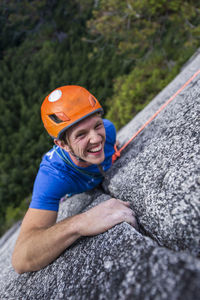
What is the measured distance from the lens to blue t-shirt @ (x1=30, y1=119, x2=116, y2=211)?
77.4 inches

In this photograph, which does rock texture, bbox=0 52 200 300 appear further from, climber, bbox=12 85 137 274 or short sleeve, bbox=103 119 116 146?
short sleeve, bbox=103 119 116 146

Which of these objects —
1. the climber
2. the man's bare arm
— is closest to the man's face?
the climber

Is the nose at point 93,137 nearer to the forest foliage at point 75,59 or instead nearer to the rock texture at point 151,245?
the rock texture at point 151,245

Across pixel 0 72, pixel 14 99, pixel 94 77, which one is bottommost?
pixel 94 77

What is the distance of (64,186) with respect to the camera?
2109mm

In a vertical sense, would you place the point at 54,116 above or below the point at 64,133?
above

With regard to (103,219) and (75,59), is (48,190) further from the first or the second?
(75,59)

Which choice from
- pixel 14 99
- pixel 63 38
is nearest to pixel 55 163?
pixel 14 99

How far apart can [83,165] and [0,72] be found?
3402cm

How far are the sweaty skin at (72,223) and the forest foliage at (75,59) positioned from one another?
2.27m

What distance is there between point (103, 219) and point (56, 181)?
750 mm

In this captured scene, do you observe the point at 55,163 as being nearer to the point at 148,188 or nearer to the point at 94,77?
the point at 148,188

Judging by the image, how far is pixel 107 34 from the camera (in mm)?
8977

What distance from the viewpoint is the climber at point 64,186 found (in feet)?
4.97
